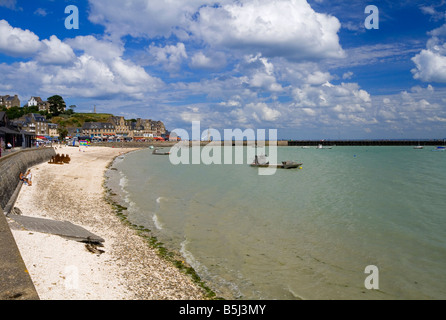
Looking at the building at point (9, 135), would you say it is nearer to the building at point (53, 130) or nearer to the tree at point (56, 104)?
the building at point (53, 130)

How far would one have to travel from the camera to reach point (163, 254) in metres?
14.4

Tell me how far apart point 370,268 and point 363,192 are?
70.9ft

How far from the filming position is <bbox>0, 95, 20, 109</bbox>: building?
161125 mm

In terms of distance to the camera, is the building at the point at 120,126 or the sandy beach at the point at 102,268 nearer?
the sandy beach at the point at 102,268

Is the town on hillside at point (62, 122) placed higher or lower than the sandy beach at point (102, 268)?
higher

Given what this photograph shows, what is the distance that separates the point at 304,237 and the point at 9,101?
191605 mm

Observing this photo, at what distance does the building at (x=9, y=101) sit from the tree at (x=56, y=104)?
15822mm


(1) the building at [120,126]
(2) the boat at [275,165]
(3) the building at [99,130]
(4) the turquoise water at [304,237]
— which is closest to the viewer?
(4) the turquoise water at [304,237]

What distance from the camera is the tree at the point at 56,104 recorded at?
6826 inches

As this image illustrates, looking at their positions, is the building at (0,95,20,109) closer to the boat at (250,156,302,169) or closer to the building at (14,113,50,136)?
the building at (14,113,50,136)

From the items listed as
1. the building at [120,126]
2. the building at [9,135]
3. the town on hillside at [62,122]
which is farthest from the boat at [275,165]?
the building at [120,126]

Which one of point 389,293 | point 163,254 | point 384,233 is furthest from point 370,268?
point 163,254

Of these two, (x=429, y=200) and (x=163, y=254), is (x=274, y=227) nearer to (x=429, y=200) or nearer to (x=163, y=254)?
(x=163, y=254)

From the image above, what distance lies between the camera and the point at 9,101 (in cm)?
16175
